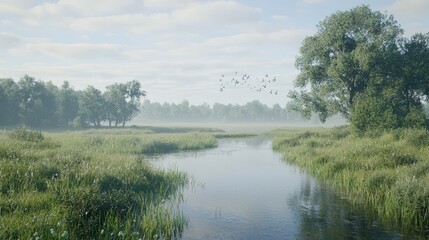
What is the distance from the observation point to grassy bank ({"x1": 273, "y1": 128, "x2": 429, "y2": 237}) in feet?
46.5

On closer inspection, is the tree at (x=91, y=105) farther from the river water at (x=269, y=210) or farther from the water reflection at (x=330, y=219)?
the water reflection at (x=330, y=219)

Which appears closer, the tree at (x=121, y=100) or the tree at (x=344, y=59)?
the tree at (x=344, y=59)

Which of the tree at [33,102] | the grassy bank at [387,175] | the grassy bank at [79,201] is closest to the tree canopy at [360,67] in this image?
the grassy bank at [387,175]

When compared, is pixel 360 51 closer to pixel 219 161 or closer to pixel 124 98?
pixel 219 161

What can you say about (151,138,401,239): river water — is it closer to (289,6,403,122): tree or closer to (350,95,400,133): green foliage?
(350,95,400,133): green foliage

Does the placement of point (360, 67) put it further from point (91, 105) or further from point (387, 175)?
point (91, 105)

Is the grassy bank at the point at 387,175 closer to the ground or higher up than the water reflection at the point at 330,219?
higher up

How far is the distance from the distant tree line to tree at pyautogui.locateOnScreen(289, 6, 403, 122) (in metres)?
68.7

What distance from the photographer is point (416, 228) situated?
44.3 feet

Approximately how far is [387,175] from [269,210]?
6.71m

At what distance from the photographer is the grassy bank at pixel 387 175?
14.2 m

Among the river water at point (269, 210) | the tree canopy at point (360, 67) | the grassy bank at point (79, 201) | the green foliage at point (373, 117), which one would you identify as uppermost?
the tree canopy at point (360, 67)

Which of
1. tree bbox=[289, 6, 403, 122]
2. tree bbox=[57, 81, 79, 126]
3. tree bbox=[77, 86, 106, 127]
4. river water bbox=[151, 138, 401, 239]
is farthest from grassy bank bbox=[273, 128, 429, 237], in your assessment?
tree bbox=[57, 81, 79, 126]

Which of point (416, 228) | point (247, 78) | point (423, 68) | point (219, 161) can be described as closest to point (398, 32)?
point (423, 68)
